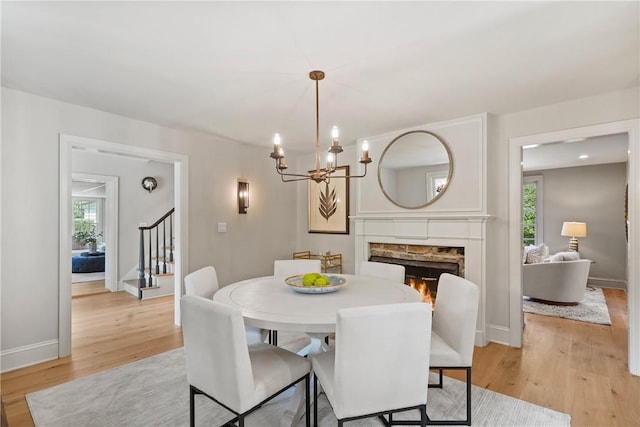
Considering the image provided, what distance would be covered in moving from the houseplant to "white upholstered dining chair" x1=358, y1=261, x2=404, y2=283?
8.08m

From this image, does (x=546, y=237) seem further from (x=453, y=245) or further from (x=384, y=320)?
(x=384, y=320)

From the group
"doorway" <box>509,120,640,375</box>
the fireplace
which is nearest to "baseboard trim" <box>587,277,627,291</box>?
"doorway" <box>509,120,640,375</box>

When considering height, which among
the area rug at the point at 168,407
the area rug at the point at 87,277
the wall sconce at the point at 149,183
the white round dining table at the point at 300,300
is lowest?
the area rug at the point at 87,277

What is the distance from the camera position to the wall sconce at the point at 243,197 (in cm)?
424

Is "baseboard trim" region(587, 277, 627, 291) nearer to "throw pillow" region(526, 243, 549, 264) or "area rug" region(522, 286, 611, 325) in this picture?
"area rug" region(522, 286, 611, 325)

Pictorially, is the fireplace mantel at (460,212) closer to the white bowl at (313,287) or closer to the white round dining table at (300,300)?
the white round dining table at (300,300)

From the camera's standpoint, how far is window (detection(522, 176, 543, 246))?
6.65 m

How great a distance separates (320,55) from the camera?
6.56 feet

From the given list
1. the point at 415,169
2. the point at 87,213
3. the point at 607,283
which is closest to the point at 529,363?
the point at 415,169

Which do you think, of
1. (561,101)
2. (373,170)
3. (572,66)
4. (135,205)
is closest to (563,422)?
(572,66)

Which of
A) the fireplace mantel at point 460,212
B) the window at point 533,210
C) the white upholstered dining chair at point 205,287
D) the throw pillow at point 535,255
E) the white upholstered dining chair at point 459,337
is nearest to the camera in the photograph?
the white upholstered dining chair at point 459,337

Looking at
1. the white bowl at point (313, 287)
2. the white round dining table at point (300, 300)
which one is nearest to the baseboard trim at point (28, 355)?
the white round dining table at point (300, 300)

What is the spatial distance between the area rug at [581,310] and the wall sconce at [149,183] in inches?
255

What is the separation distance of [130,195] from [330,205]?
3833 mm
